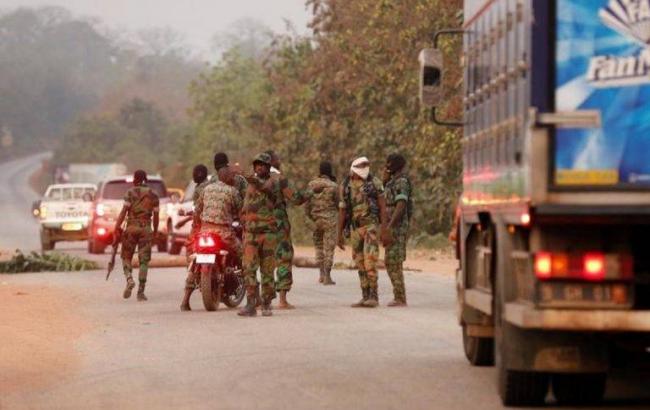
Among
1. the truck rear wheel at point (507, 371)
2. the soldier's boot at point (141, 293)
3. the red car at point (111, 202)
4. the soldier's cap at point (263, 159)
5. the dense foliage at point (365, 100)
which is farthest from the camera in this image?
the dense foliage at point (365, 100)

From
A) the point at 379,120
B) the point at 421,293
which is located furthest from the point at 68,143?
the point at 421,293

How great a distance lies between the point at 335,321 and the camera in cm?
2050

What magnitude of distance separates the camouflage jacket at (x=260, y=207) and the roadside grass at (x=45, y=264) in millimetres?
14349

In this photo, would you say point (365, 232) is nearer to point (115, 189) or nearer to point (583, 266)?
point (583, 266)

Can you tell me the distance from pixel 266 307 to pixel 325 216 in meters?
5.80

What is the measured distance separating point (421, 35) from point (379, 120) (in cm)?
520

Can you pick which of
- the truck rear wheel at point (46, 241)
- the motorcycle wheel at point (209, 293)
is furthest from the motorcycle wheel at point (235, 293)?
the truck rear wheel at point (46, 241)

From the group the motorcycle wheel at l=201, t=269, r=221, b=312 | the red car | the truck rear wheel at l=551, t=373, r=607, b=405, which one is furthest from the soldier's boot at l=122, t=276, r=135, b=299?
the red car

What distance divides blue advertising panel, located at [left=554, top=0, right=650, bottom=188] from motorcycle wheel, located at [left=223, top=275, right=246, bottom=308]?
12.0 metres

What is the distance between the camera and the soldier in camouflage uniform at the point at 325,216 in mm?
26688

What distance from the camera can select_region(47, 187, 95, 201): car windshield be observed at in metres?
50.0

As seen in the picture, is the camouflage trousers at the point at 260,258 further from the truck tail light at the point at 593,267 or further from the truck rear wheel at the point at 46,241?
the truck rear wheel at the point at 46,241

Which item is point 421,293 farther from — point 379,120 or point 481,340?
point 379,120

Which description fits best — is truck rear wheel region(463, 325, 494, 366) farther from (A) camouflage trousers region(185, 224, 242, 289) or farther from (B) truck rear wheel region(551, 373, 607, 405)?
(A) camouflage trousers region(185, 224, 242, 289)
